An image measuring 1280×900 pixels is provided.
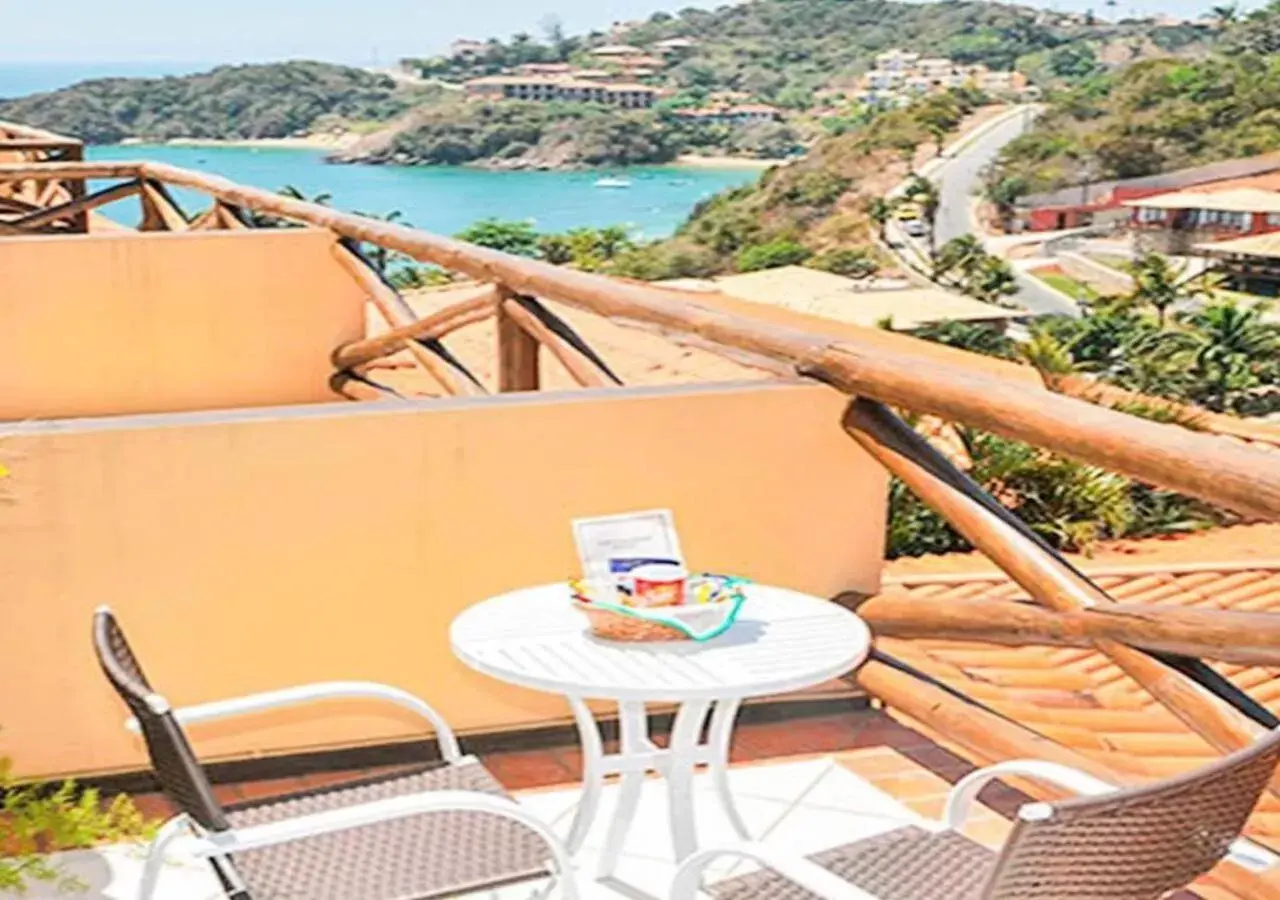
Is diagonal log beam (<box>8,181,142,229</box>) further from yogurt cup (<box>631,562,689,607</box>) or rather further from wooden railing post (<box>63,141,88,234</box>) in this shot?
yogurt cup (<box>631,562,689,607</box>)

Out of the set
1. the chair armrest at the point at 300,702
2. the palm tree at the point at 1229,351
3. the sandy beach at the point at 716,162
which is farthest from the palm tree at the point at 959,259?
the chair armrest at the point at 300,702

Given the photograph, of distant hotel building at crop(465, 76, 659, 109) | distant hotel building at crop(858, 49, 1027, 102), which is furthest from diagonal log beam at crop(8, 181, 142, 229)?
distant hotel building at crop(465, 76, 659, 109)

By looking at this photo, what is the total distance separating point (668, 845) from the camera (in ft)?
11.2

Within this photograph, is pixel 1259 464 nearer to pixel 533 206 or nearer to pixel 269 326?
pixel 269 326

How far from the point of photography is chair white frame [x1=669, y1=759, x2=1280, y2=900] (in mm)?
2074

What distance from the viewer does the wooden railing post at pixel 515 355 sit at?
16.8 ft

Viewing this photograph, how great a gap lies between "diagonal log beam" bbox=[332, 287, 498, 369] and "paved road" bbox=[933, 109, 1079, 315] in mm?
44755

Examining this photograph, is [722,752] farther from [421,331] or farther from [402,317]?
[402,317]

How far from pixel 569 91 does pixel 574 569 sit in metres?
99.3

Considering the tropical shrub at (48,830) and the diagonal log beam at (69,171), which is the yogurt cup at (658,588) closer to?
the tropical shrub at (48,830)

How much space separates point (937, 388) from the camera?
337cm

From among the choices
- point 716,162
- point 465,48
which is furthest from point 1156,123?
point 465,48

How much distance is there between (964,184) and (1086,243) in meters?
10.7

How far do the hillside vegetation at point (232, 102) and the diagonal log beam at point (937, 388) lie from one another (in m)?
72.7
